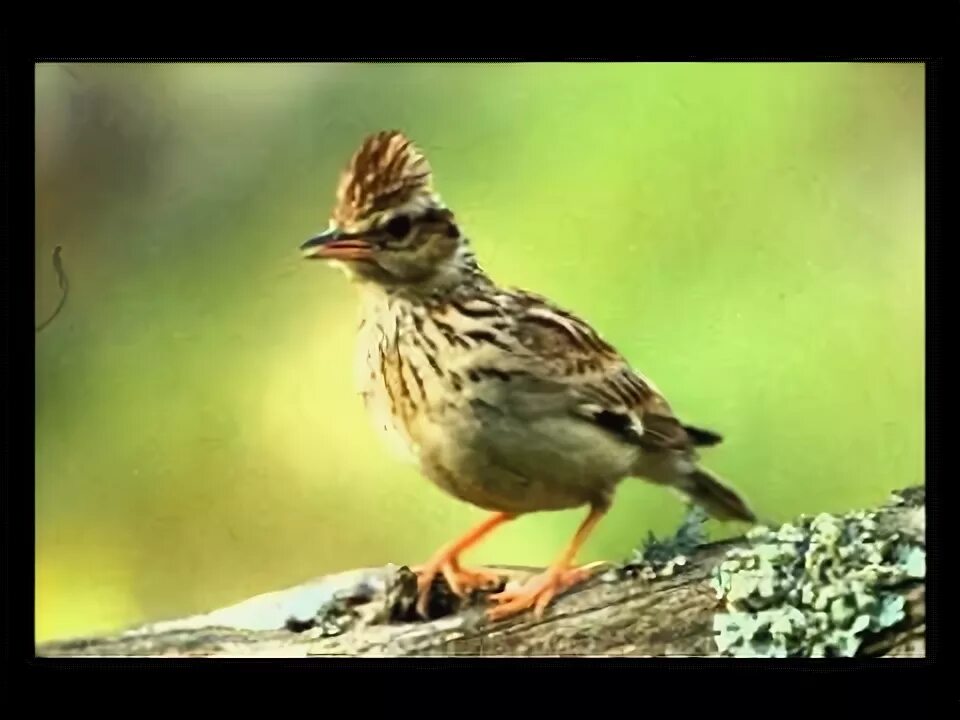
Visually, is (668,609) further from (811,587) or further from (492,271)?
(492,271)

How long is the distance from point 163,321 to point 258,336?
0.33ft

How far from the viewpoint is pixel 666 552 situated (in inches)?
51.0

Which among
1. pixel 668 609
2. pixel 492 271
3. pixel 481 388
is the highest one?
pixel 492 271

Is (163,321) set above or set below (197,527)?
above

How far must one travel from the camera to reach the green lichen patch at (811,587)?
130cm

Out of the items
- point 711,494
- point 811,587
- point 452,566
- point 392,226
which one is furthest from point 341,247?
point 811,587

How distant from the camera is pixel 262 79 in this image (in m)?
1.30

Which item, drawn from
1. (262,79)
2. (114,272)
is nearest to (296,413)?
(114,272)

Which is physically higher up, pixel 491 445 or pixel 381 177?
pixel 381 177

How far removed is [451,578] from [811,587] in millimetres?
372

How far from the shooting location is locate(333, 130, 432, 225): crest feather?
1.27 meters

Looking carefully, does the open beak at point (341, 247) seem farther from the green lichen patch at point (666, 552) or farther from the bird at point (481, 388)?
the green lichen patch at point (666, 552)

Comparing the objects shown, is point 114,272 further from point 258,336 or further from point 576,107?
point 576,107

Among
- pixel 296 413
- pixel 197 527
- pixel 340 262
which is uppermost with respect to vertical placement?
pixel 340 262
